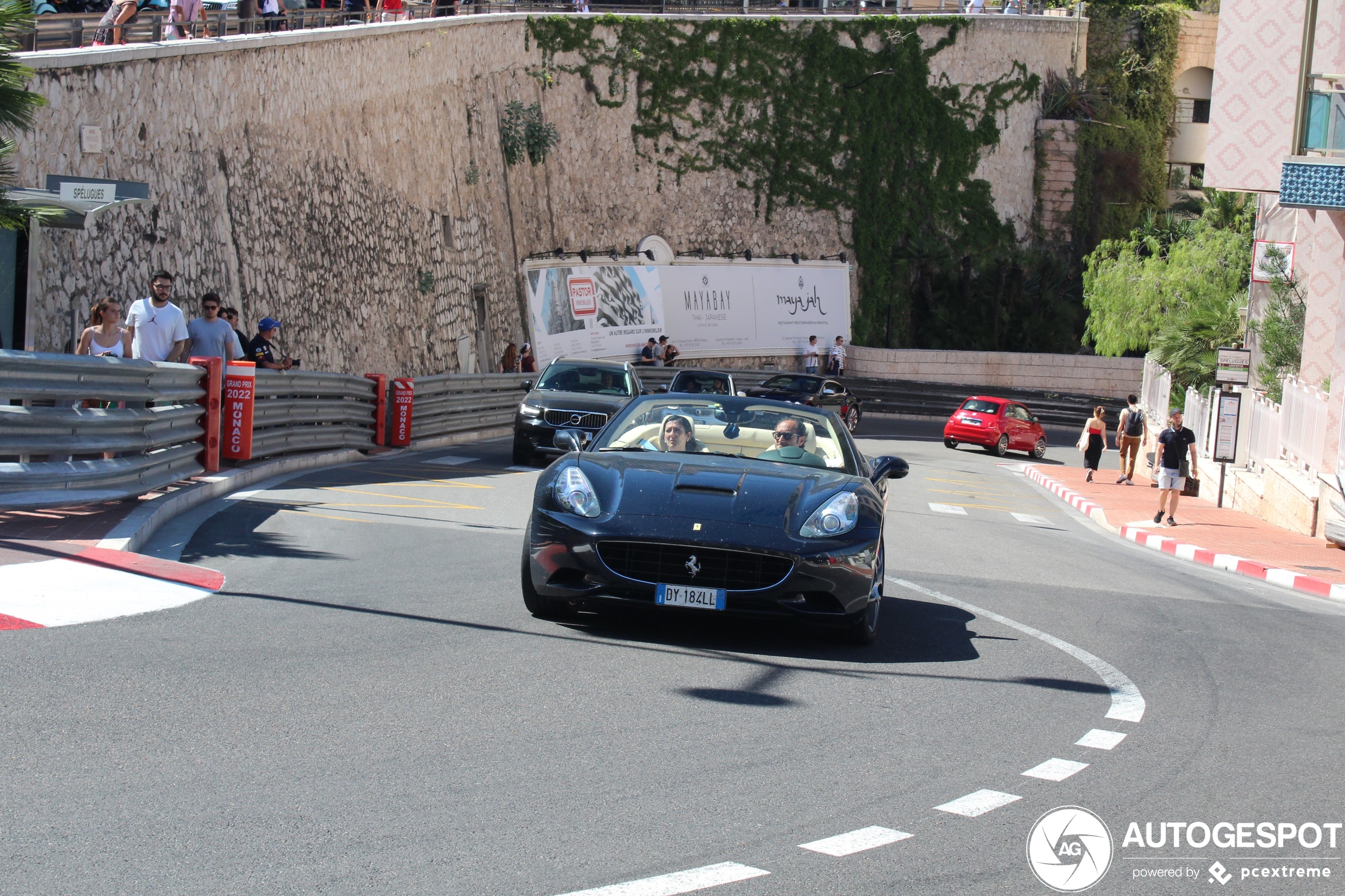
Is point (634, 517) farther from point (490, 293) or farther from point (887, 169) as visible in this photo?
point (887, 169)

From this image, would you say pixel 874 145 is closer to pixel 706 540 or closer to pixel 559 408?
pixel 559 408

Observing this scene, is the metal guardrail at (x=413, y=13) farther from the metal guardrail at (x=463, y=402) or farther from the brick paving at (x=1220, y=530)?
the brick paving at (x=1220, y=530)

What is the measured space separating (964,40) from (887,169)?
5.70 meters

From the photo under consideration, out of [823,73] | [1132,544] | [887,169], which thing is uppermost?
[823,73]

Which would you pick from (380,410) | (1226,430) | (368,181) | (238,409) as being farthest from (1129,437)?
(238,409)

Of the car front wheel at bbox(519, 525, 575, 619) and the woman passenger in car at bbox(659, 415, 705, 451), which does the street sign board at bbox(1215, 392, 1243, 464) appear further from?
the car front wheel at bbox(519, 525, 575, 619)

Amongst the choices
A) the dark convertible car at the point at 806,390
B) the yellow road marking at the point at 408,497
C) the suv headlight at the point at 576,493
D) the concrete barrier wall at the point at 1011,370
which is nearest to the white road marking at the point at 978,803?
the suv headlight at the point at 576,493

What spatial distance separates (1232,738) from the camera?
19.7 feet

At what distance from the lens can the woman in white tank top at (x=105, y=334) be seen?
12.1 meters

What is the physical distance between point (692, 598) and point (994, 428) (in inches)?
1098

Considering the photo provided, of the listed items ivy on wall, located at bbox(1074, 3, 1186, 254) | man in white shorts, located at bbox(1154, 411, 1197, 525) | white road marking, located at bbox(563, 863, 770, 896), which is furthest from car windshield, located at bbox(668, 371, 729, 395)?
ivy on wall, located at bbox(1074, 3, 1186, 254)

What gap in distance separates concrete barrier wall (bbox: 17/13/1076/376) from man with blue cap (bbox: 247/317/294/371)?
244 centimetres

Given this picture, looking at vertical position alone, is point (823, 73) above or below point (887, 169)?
above

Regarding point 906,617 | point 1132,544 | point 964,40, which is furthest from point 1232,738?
point 964,40
